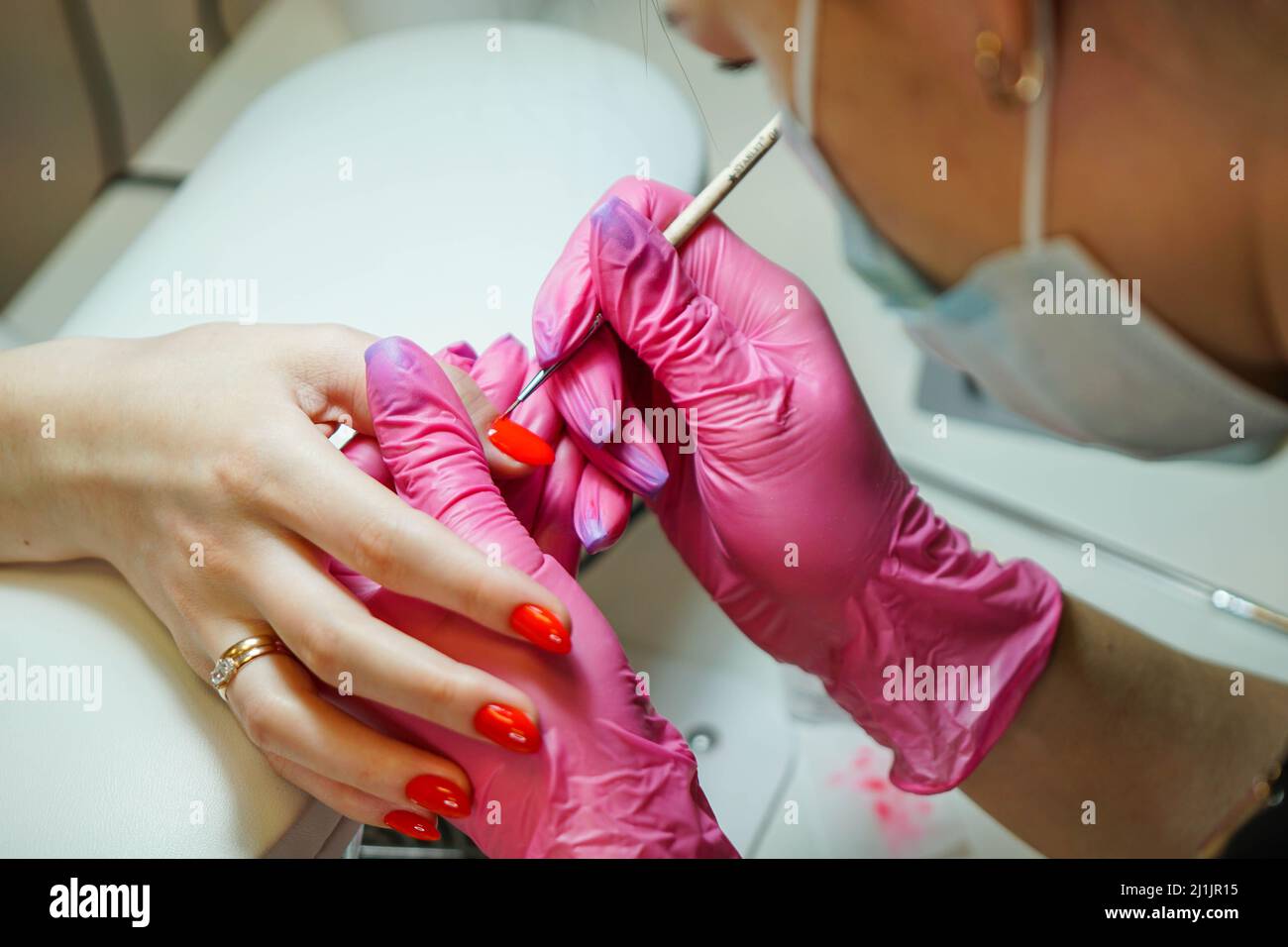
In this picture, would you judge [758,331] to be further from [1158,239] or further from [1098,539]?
[1098,539]

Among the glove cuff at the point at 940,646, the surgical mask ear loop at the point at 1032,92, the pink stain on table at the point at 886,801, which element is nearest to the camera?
the surgical mask ear loop at the point at 1032,92

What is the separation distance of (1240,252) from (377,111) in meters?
0.70

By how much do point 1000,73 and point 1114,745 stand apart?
1.68 ft

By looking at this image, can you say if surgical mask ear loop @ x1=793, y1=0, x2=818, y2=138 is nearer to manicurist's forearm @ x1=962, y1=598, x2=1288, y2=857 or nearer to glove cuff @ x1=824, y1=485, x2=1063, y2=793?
glove cuff @ x1=824, y1=485, x2=1063, y2=793

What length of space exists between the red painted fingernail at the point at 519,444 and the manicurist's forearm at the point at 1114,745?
1.35 ft

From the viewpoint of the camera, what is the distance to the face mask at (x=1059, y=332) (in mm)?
495

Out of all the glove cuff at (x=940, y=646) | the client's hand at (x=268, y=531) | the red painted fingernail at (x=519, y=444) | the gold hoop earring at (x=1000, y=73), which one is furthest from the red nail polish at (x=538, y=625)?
the gold hoop earring at (x=1000, y=73)

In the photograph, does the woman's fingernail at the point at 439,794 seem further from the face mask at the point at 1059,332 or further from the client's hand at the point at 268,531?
the face mask at the point at 1059,332

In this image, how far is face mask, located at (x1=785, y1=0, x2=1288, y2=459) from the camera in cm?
49

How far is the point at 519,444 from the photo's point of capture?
0.59 meters

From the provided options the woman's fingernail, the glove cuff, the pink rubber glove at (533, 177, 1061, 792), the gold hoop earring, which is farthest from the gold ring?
the gold hoop earring

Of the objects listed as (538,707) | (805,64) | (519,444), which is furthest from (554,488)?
(805,64)

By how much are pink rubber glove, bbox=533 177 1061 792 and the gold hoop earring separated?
8.7 inches

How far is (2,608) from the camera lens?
0.61 m
